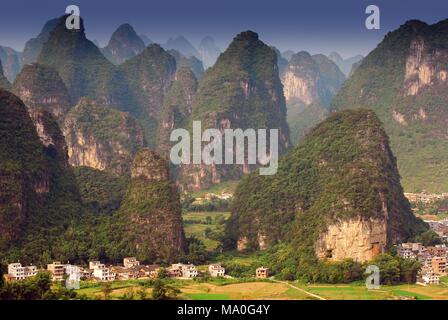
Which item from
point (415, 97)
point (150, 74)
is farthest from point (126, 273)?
point (150, 74)

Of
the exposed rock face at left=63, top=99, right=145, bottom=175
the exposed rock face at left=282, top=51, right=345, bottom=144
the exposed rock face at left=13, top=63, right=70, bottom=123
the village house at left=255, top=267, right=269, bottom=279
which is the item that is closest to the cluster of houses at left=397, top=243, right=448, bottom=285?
the village house at left=255, top=267, right=269, bottom=279

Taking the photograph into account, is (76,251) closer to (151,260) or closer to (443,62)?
(151,260)

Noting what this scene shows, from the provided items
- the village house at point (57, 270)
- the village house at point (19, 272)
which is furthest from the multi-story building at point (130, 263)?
the village house at point (19, 272)

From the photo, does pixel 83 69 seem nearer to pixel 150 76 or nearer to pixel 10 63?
pixel 150 76

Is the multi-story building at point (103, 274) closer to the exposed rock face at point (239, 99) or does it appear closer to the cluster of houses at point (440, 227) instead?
the cluster of houses at point (440, 227)

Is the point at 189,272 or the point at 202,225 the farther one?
the point at 202,225
